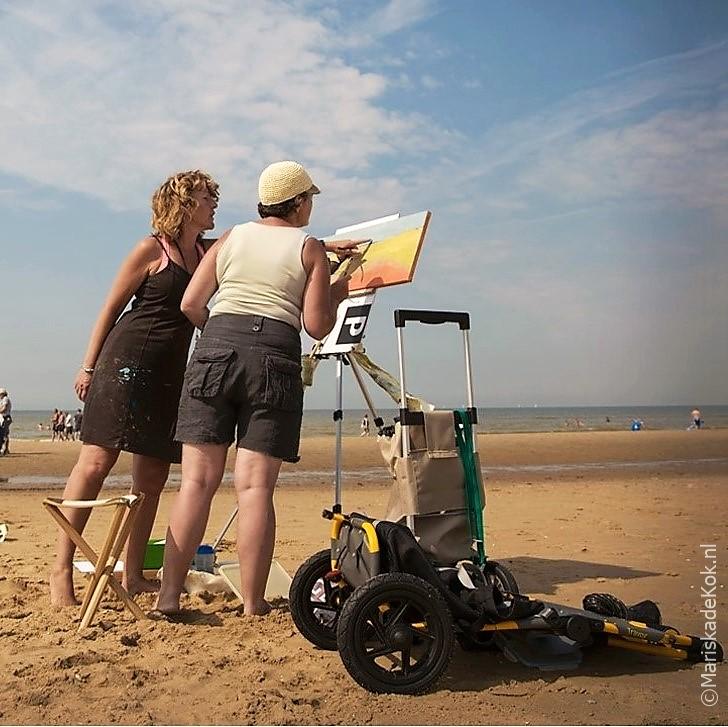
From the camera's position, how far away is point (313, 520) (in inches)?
296

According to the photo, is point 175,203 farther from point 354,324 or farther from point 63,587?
point 63,587

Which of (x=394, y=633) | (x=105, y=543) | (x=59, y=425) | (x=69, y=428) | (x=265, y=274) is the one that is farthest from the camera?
(x=69, y=428)

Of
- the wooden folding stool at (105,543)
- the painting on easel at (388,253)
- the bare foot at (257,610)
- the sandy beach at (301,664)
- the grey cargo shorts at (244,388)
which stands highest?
the painting on easel at (388,253)

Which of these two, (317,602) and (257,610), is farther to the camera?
(257,610)

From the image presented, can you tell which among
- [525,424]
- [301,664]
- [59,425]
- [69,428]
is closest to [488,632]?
[301,664]

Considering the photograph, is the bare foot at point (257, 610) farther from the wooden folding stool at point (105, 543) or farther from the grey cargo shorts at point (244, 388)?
the grey cargo shorts at point (244, 388)

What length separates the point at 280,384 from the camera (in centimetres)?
337

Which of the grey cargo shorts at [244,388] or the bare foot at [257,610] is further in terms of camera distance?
the bare foot at [257,610]

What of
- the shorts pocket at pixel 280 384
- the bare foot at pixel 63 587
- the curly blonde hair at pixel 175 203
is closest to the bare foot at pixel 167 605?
the bare foot at pixel 63 587

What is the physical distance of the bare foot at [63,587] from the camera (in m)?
3.76

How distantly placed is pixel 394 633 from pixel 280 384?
3.48ft

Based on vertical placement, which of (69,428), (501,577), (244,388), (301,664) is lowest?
(301,664)

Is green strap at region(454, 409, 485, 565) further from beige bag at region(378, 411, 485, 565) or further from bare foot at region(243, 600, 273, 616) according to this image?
bare foot at region(243, 600, 273, 616)

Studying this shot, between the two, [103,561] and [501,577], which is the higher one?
[103,561]
